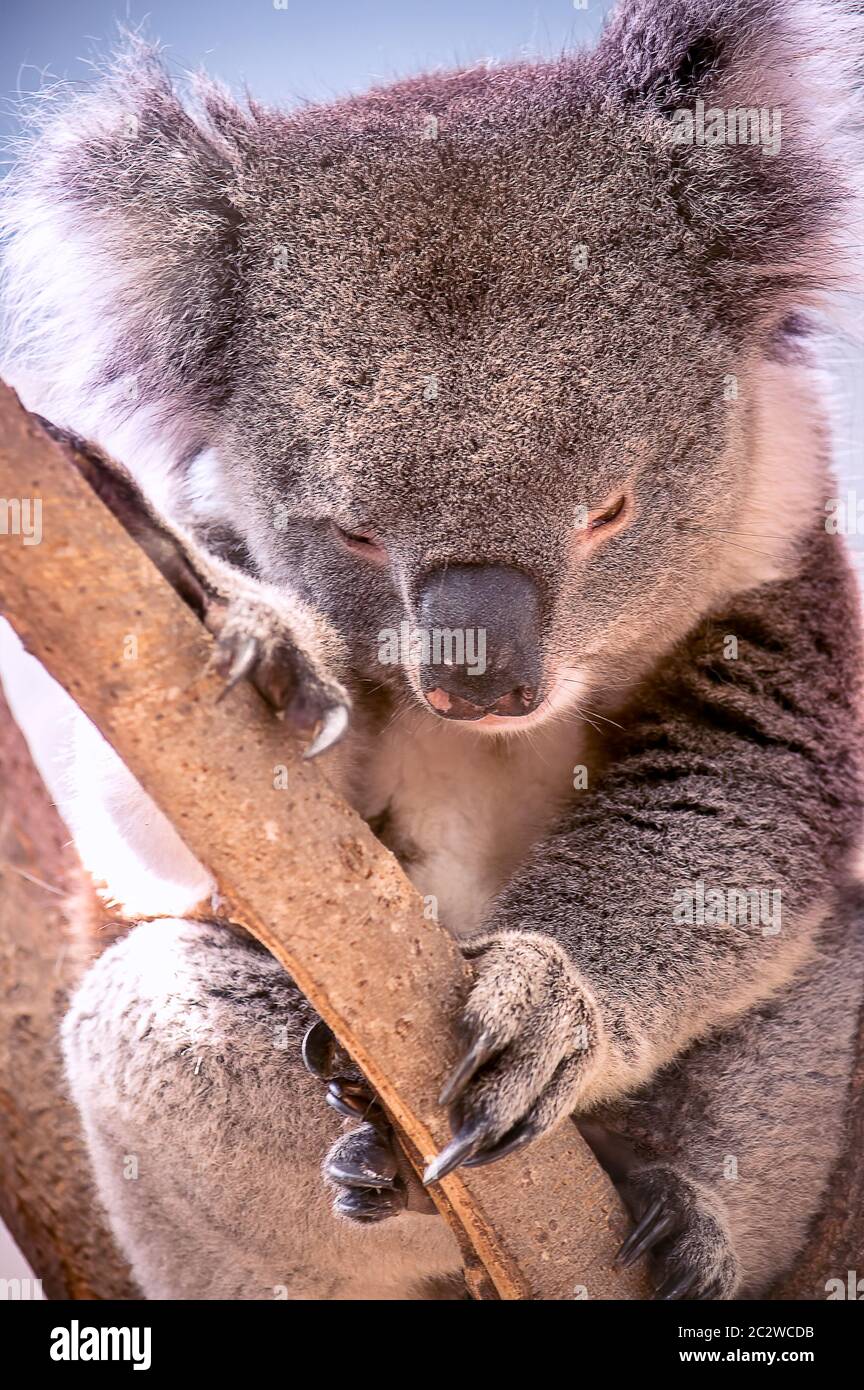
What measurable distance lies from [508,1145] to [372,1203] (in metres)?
0.37

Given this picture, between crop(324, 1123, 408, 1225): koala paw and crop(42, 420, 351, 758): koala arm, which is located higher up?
crop(42, 420, 351, 758): koala arm

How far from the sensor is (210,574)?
1.86 m

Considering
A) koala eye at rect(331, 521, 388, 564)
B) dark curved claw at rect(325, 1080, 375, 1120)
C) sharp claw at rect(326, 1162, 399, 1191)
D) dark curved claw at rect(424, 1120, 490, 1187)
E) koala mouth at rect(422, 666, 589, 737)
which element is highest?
koala eye at rect(331, 521, 388, 564)

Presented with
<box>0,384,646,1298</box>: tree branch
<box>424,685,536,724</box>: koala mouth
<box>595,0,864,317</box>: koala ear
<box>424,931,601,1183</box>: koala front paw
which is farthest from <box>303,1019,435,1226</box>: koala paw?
<box>595,0,864,317</box>: koala ear

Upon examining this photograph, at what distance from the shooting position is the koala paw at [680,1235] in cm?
233

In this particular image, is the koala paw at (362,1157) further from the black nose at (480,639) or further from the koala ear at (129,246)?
the koala ear at (129,246)

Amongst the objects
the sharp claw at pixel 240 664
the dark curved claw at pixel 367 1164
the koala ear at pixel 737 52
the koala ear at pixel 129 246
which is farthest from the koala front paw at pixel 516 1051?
the koala ear at pixel 737 52

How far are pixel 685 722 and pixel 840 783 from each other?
357 millimetres

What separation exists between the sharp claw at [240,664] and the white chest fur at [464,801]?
1.18m

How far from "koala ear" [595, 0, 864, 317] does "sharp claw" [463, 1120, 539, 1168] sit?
5.21ft

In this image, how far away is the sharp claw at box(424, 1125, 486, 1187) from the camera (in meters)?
1.93

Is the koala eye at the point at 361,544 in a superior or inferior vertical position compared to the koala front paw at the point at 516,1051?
superior

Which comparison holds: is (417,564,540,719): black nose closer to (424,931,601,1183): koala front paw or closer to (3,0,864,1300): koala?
(3,0,864,1300): koala

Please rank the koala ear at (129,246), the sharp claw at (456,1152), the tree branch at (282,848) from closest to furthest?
the tree branch at (282,848), the sharp claw at (456,1152), the koala ear at (129,246)
